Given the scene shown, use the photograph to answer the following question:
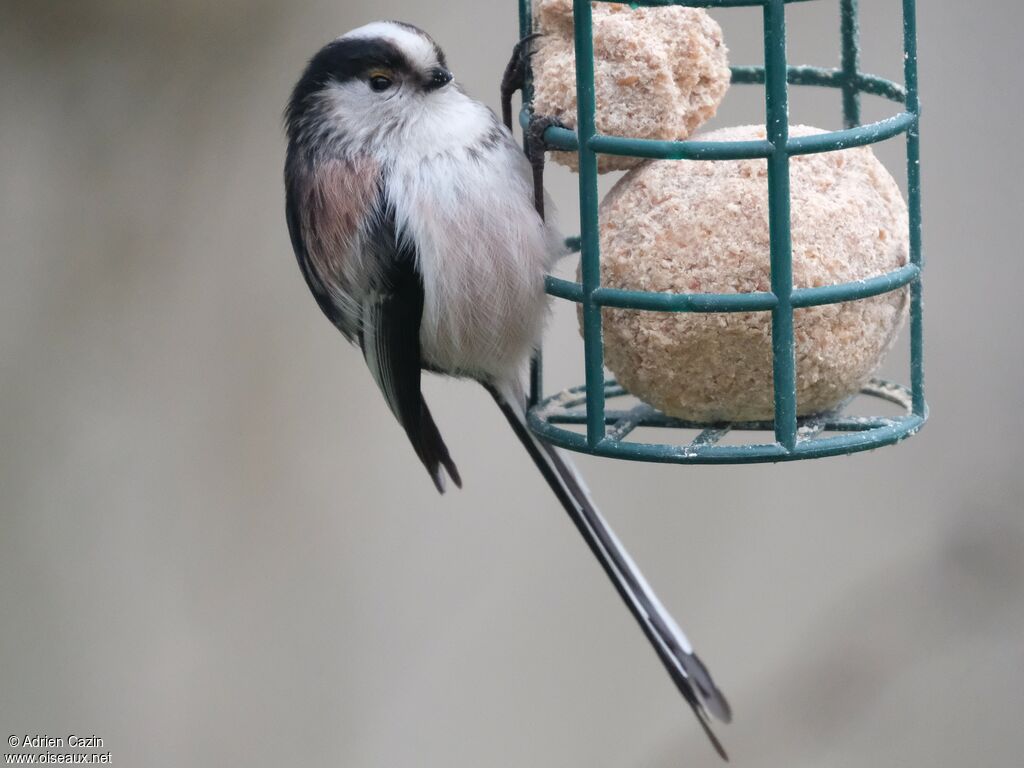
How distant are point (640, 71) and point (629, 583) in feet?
3.23

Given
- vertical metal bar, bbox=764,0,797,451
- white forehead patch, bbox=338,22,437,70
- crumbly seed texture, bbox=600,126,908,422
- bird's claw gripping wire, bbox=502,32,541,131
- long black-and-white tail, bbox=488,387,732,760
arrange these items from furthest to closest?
1. long black-and-white tail, bbox=488,387,732,760
2. white forehead patch, bbox=338,22,437,70
3. bird's claw gripping wire, bbox=502,32,541,131
4. crumbly seed texture, bbox=600,126,908,422
5. vertical metal bar, bbox=764,0,797,451

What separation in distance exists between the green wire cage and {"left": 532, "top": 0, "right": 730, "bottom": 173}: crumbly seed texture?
0.06 m

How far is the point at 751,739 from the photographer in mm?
2779

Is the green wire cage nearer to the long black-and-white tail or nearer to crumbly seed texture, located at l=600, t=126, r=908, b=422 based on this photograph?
crumbly seed texture, located at l=600, t=126, r=908, b=422

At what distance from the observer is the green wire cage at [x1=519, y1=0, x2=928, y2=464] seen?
1.75 metres

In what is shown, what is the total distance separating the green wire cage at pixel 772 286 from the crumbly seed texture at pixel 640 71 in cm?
6

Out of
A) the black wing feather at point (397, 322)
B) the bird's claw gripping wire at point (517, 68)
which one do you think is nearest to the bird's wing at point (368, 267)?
the black wing feather at point (397, 322)

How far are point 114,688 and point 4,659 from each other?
30 centimetres

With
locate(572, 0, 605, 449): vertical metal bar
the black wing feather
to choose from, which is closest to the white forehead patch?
the black wing feather

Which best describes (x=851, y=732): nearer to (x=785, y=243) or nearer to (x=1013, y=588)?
(x=1013, y=588)

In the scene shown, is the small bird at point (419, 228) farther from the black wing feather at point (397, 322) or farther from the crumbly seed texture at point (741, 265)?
the crumbly seed texture at point (741, 265)

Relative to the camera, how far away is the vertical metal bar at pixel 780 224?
1.73 m

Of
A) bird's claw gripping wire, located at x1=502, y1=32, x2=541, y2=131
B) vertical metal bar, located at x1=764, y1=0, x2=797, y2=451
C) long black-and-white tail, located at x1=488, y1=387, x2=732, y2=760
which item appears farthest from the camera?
long black-and-white tail, located at x1=488, y1=387, x2=732, y2=760

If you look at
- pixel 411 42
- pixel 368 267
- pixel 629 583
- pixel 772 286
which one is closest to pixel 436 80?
pixel 411 42
